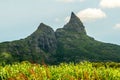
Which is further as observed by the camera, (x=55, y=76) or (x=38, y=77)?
(x=55, y=76)

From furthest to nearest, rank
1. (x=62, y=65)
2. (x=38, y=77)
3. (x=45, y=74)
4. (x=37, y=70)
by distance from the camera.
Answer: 1. (x=62, y=65)
2. (x=37, y=70)
3. (x=45, y=74)
4. (x=38, y=77)

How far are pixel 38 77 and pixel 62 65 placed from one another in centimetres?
818

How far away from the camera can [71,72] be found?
76.7 feet

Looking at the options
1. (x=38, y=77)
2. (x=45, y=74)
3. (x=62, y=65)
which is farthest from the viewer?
(x=62, y=65)

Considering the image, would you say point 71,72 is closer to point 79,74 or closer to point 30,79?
point 79,74

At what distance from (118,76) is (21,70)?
616 cm

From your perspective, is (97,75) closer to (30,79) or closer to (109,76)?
(109,76)

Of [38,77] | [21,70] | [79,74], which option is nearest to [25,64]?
[21,70]

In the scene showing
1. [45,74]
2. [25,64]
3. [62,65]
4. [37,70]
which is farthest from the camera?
[62,65]

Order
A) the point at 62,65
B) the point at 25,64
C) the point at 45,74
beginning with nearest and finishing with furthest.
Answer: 1. the point at 45,74
2. the point at 25,64
3. the point at 62,65

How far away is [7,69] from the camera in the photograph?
75.0ft

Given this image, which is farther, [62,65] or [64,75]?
[62,65]

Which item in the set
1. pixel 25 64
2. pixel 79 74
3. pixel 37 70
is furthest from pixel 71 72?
pixel 25 64

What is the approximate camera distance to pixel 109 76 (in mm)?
23812
